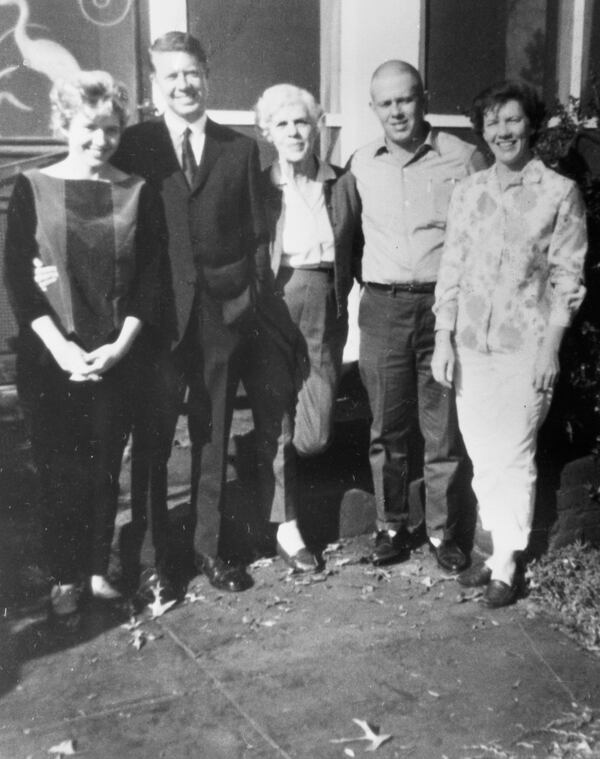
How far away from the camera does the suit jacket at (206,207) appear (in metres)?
4.16

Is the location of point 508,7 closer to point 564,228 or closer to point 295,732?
point 564,228

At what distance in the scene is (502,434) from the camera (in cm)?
437

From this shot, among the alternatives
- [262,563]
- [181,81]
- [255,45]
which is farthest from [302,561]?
[255,45]

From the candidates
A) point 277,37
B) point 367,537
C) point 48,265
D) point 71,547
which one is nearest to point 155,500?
point 71,547

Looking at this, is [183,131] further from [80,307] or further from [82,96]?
[80,307]

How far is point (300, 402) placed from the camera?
466 centimetres

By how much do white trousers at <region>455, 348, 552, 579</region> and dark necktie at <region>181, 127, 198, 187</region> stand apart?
1.36 meters

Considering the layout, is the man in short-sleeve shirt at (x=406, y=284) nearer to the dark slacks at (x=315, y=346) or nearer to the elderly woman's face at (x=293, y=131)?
the dark slacks at (x=315, y=346)

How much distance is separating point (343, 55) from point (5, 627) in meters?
4.15

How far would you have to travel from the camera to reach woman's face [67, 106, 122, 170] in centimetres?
389

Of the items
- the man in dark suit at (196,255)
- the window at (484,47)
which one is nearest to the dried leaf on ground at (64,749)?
the man in dark suit at (196,255)

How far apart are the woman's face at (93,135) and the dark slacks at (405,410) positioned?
136cm

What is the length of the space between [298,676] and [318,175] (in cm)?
213

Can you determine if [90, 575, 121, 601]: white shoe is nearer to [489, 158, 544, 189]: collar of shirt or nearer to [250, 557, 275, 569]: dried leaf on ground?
[250, 557, 275, 569]: dried leaf on ground
